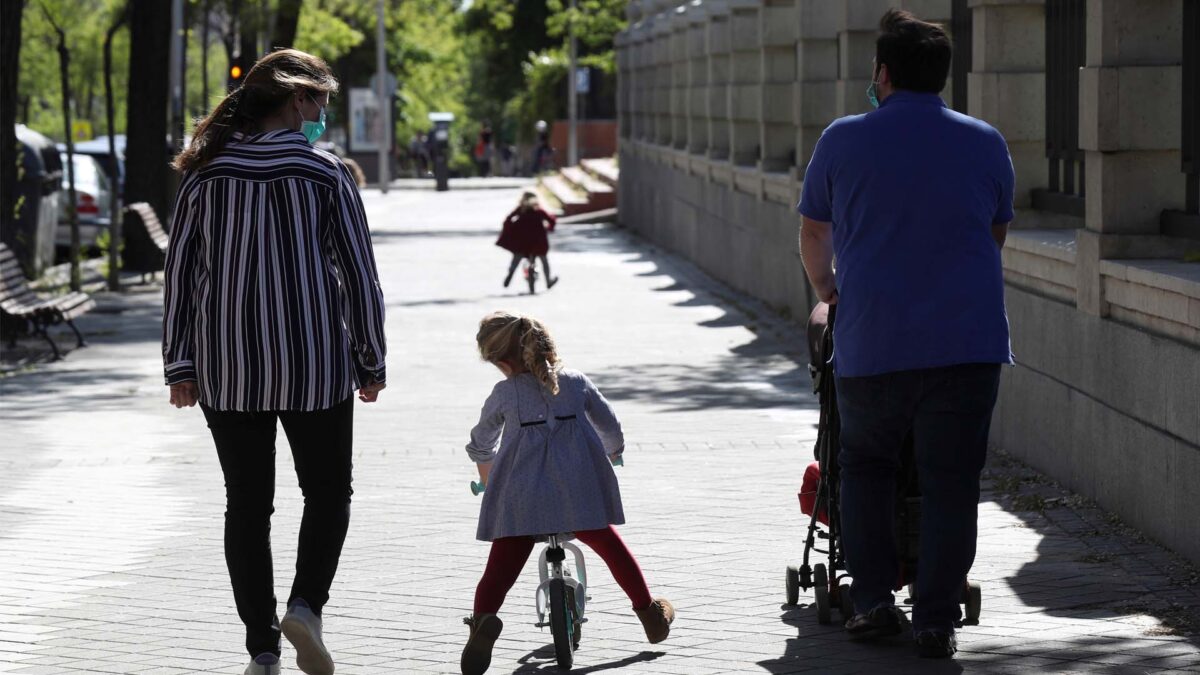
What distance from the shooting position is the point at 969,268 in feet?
19.0

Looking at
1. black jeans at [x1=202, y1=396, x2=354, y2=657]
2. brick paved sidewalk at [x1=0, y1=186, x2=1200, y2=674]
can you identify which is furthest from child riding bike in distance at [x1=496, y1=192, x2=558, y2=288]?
black jeans at [x1=202, y1=396, x2=354, y2=657]

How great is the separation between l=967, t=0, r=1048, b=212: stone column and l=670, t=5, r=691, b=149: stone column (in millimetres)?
18561

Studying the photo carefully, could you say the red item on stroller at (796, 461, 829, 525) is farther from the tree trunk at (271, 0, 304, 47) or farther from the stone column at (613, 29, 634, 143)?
the stone column at (613, 29, 634, 143)

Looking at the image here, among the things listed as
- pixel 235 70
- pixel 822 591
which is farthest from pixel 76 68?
pixel 822 591

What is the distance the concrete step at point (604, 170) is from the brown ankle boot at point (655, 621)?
122ft

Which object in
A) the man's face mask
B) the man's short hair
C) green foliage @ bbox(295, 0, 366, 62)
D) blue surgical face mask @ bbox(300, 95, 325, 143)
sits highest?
green foliage @ bbox(295, 0, 366, 62)

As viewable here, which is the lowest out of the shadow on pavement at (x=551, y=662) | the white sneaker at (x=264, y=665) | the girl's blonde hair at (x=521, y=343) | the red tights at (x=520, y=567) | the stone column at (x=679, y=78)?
the shadow on pavement at (x=551, y=662)

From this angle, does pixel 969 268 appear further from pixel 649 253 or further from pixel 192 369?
pixel 649 253

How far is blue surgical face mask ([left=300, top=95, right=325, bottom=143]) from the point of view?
573 cm

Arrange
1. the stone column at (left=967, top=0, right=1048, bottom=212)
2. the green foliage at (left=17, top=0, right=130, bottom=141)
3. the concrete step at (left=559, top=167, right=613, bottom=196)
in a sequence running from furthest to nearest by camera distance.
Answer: the green foliage at (left=17, top=0, right=130, bottom=141)
the concrete step at (left=559, top=167, right=613, bottom=196)
the stone column at (left=967, top=0, right=1048, bottom=212)

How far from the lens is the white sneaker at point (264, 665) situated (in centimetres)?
568

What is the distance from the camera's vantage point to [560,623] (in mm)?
5871

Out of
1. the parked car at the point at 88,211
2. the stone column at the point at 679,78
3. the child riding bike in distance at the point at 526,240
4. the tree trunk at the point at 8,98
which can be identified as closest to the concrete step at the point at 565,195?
the stone column at the point at 679,78

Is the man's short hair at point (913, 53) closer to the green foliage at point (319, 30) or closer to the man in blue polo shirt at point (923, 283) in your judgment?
the man in blue polo shirt at point (923, 283)
